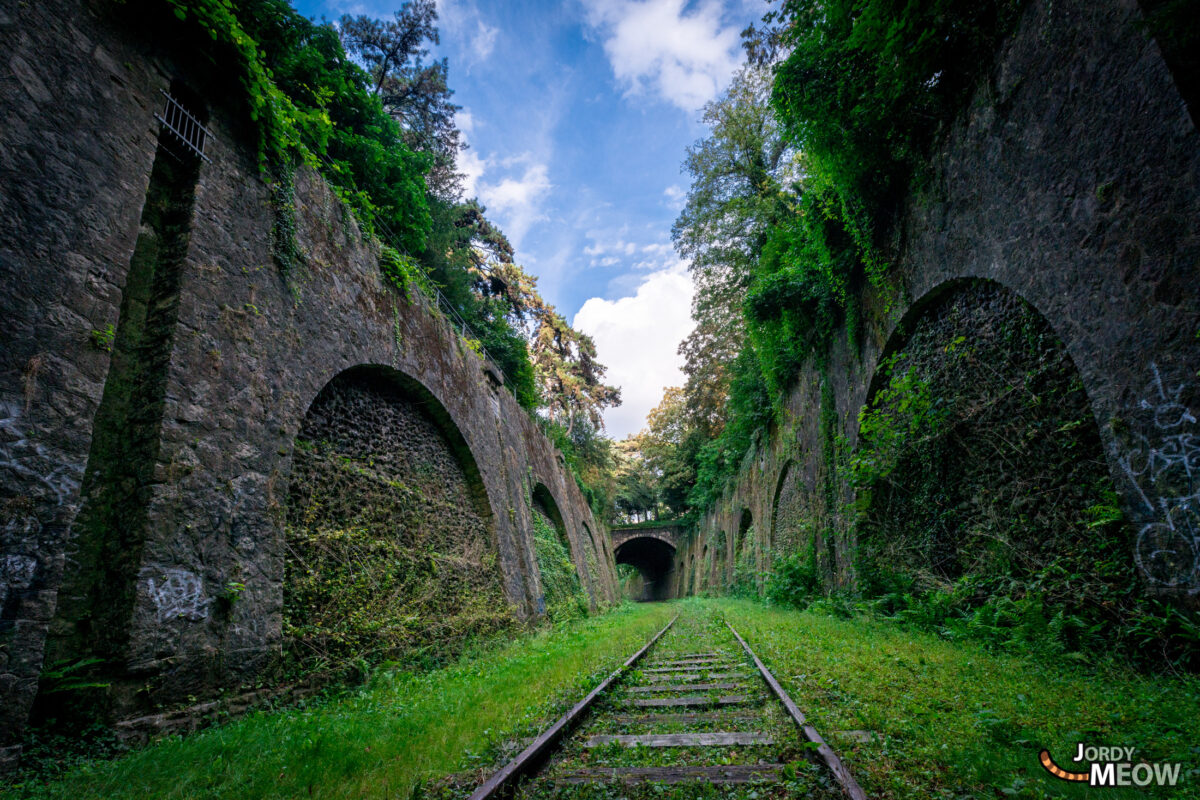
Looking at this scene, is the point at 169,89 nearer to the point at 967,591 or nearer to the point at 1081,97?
the point at 1081,97

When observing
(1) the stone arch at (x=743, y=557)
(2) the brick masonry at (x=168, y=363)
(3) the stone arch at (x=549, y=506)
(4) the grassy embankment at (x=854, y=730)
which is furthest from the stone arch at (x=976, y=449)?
(1) the stone arch at (x=743, y=557)

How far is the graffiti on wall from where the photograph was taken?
4055 millimetres

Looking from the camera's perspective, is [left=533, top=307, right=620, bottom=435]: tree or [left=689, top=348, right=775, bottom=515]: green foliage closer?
[left=689, top=348, right=775, bottom=515]: green foliage

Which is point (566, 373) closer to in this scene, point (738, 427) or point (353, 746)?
point (738, 427)

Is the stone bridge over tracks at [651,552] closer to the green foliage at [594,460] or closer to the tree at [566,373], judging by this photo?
the green foliage at [594,460]

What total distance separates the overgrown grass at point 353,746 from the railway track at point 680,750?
0.34 m

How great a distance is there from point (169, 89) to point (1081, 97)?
8991 millimetres

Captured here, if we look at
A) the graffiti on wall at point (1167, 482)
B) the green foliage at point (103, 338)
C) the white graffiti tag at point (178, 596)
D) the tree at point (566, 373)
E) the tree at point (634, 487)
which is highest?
the tree at point (566, 373)

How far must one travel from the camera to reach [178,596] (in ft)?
14.2

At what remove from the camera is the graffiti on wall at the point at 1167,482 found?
4.05m

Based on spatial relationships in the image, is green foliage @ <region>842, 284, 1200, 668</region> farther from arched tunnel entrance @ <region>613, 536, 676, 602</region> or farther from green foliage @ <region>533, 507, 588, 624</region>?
arched tunnel entrance @ <region>613, 536, 676, 602</region>

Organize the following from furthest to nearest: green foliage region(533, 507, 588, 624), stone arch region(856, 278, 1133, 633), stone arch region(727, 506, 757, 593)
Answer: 1. stone arch region(727, 506, 757, 593)
2. green foliage region(533, 507, 588, 624)
3. stone arch region(856, 278, 1133, 633)

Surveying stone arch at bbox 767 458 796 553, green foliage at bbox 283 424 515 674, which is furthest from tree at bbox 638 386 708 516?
green foliage at bbox 283 424 515 674

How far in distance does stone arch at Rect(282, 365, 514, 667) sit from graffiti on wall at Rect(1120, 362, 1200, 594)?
8121 millimetres
